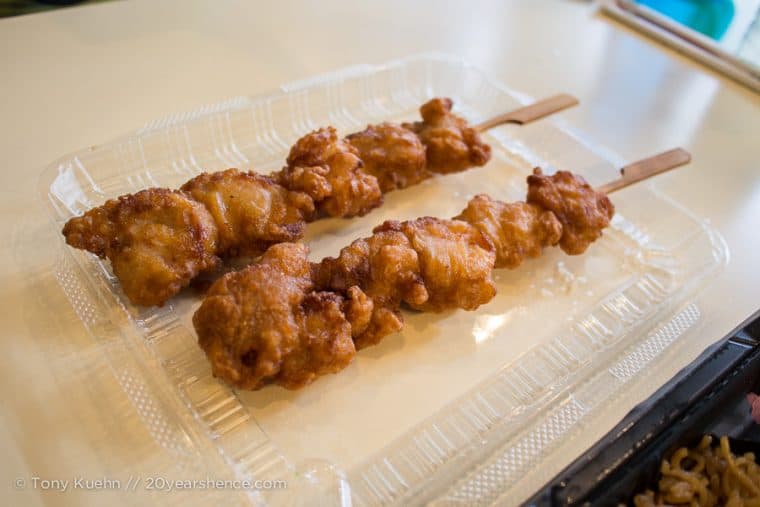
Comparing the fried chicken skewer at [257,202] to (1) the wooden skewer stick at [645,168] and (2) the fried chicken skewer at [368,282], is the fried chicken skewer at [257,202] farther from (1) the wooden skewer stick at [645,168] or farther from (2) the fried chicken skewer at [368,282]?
(1) the wooden skewer stick at [645,168]

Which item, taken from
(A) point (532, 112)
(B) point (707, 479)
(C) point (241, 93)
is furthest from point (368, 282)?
(C) point (241, 93)

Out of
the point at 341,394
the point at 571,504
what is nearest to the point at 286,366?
the point at 341,394

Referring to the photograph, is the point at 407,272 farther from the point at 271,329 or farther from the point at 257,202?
the point at 257,202

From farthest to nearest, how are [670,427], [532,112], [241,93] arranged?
[241,93] → [532,112] → [670,427]

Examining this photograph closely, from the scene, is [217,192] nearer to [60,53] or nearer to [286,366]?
[286,366]

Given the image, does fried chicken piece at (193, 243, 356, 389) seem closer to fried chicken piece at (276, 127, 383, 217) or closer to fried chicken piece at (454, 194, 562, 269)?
fried chicken piece at (276, 127, 383, 217)

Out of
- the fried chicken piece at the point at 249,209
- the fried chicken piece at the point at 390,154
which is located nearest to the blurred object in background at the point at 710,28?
the fried chicken piece at the point at 390,154

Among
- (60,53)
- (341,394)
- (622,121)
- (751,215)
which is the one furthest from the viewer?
(622,121)

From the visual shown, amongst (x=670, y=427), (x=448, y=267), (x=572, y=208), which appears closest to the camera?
(x=670, y=427)
